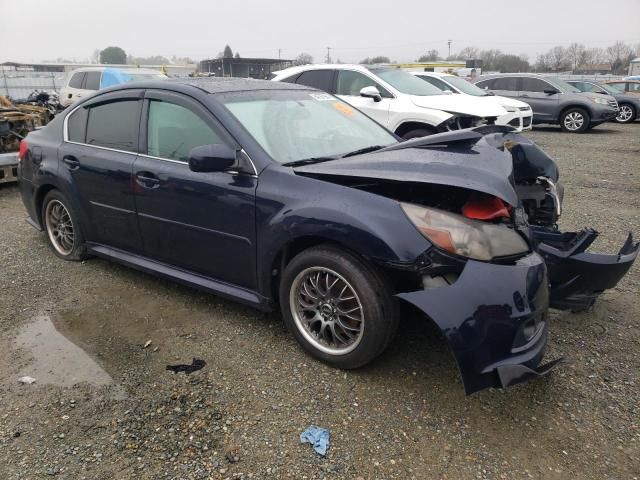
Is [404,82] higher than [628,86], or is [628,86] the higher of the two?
[628,86]

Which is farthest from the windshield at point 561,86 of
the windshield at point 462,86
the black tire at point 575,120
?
the windshield at point 462,86

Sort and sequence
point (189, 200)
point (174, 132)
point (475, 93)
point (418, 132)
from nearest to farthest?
point (189, 200) < point (174, 132) < point (418, 132) < point (475, 93)

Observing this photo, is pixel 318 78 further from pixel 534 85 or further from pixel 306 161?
pixel 534 85

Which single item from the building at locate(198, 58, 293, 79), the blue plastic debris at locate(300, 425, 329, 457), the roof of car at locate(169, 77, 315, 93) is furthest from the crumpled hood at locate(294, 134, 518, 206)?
the building at locate(198, 58, 293, 79)

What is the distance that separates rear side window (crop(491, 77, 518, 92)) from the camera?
1544 cm

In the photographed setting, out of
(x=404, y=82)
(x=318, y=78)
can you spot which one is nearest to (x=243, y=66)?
(x=318, y=78)

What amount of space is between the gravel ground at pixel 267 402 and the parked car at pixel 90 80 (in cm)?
1019

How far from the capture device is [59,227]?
181 inches

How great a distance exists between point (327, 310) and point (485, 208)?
102 cm

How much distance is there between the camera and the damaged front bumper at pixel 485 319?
7.59 ft

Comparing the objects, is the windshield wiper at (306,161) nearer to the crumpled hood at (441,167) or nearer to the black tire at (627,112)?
the crumpled hood at (441,167)

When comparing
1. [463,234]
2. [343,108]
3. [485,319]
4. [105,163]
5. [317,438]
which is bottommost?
[317,438]

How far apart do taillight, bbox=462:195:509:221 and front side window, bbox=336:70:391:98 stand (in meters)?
6.53

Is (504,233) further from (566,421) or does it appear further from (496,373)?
(566,421)
